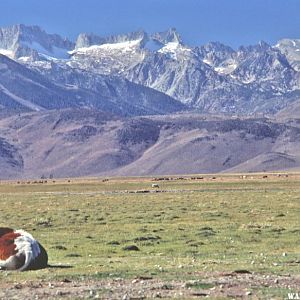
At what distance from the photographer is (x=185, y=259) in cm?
3562

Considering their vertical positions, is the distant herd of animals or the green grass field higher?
the distant herd of animals

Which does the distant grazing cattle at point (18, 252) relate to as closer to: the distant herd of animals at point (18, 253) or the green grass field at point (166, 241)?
the distant herd of animals at point (18, 253)

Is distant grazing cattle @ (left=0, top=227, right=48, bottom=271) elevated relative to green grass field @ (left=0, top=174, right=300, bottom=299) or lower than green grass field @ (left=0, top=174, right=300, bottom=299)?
elevated

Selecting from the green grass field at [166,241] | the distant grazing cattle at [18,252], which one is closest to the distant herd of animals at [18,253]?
the distant grazing cattle at [18,252]

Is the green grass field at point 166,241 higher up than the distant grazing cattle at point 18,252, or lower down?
lower down

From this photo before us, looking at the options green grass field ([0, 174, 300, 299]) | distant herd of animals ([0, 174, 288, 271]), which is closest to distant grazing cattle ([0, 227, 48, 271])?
distant herd of animals ([0, 174, 288, 271])

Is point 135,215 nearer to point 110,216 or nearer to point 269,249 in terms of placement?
point 110,216

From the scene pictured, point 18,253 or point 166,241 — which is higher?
point 18,253

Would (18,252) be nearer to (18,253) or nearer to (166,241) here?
(18,253)

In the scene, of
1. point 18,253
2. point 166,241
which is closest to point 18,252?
point 18,253

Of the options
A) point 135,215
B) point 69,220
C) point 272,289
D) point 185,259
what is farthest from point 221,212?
point 272,289

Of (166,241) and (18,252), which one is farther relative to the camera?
(166,241)

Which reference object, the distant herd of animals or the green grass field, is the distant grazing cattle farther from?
the green grass field

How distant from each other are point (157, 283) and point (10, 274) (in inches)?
235
